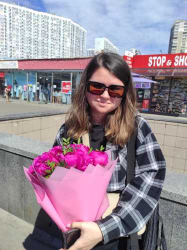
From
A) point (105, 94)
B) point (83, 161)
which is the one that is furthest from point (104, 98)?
point (83, 161)

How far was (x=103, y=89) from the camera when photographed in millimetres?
1233

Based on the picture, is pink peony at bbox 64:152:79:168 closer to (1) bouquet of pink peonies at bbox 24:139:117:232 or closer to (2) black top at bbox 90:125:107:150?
(1) bouquet of pink peonies at bbox 24:139:117:232

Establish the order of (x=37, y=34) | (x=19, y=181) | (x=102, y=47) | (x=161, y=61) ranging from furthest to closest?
(x=37, y=34)
(x=161, y=61)
(x=102, y=47)
(x=19, y=181)

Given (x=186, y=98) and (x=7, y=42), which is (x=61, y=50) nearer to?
(x=7, y=42)

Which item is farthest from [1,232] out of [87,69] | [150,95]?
[150,95]

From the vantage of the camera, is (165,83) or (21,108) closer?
(21,108)

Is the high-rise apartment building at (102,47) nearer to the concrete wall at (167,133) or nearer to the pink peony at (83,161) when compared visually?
the pink peony at (83,161)

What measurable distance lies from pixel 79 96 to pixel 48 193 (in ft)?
2.58

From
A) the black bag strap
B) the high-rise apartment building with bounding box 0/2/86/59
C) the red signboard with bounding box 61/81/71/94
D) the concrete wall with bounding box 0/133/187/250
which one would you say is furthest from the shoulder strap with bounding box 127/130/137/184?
the high-rise apartment building with bounding box 0/2/86/59

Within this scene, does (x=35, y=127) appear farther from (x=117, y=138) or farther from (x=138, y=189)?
(x=138, y=189)

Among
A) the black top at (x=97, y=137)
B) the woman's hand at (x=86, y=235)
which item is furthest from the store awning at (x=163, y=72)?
the woman's hand at (x=86, y=235)

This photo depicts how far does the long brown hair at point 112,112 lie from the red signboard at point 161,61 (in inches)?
542

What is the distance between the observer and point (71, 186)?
0.86m

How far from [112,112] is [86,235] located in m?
0.75
